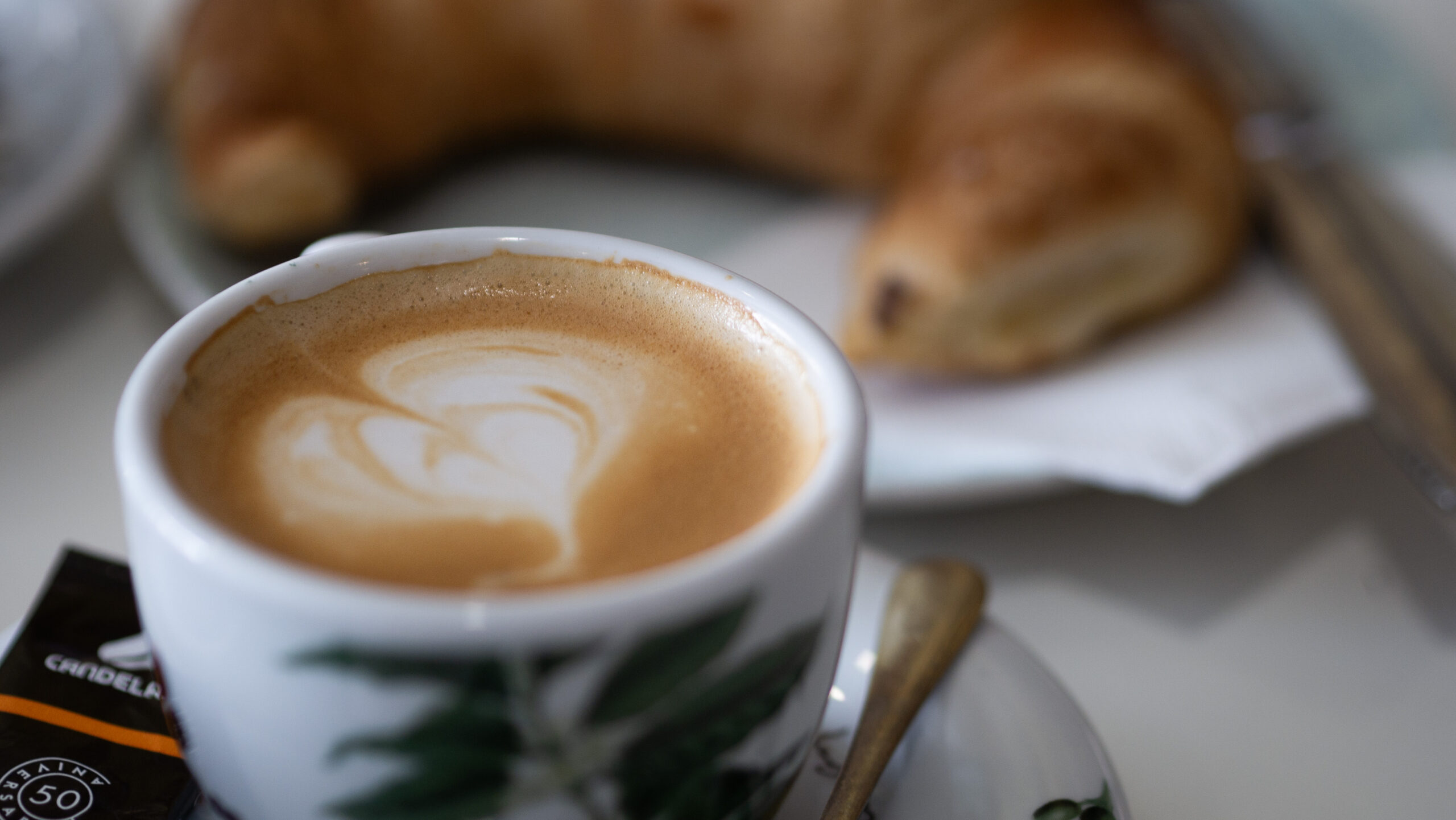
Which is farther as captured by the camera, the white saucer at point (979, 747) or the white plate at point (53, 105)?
the white plate at point (53, 105)

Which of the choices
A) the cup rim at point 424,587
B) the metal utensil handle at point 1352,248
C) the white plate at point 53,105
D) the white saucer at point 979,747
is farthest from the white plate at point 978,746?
the white plate at point 53,105

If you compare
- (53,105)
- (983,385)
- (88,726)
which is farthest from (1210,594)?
(53,105)

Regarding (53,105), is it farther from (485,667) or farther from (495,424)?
(485,667)

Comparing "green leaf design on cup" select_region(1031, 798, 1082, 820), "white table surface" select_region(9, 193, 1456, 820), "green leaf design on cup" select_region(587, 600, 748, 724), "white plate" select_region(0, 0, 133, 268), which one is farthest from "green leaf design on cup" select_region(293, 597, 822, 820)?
"white plate" select_region(0, 0, 133, 268)

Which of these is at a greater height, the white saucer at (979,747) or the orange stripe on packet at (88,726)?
the orange stripe on packet at (88,726)

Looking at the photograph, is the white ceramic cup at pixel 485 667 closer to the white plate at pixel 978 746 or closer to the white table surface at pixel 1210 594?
the white plate at pixel 978 746

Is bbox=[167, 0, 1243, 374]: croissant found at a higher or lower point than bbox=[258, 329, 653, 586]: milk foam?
higher

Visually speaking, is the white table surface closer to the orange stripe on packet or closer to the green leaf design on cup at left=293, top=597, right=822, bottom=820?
the orange stripe on packet
